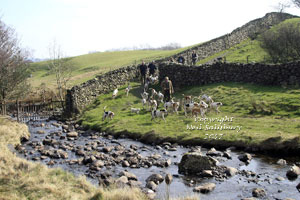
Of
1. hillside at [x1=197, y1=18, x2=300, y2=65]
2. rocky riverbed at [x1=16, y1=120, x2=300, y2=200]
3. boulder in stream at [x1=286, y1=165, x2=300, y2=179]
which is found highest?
hillside at [x1=197, y1=18, x2=300, y2=65]

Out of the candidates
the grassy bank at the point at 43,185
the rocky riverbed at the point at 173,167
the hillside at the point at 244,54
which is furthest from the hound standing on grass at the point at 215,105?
the hillside at the point at 244,54

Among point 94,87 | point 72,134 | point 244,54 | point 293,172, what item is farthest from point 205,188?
point 244,54

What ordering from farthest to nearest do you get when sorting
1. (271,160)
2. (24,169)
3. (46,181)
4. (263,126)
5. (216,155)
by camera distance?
(263,126) < (216,155) < (271,160) < (24,169) < (46,181)

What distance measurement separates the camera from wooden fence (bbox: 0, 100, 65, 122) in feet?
94.9

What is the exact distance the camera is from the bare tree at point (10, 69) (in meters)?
26.9

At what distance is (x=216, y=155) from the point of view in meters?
16.2

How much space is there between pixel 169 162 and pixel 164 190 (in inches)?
121

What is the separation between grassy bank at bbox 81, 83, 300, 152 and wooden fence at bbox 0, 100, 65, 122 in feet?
14.5

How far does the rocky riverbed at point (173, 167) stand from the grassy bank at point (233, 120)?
42.1 inches

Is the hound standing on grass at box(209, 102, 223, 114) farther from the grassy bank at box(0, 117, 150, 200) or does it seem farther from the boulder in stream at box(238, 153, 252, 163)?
the grassy bank at box(0, 117, 150, 200)

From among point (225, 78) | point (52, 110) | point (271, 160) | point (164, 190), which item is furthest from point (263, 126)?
point (52, 110)

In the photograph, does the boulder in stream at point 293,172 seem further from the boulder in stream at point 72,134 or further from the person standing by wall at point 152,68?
the person standing by wall at point 152,68

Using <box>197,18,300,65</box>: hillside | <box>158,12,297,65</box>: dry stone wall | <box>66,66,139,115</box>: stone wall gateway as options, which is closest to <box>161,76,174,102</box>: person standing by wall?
<box>66,66,139,115</box>: stone wall gateway

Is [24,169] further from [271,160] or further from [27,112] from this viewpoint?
[27,112]
